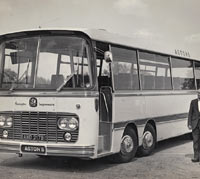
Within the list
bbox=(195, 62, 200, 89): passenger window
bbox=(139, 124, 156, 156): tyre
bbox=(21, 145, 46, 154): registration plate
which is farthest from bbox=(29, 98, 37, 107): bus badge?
bbox=(195, 62, 200, 89): passenger window

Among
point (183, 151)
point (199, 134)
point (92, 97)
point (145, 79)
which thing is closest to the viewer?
point (92, 97)

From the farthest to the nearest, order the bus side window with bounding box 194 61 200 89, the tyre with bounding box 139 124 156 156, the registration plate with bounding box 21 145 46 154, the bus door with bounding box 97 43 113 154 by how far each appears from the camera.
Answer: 1. the bus side window with bounding box 194 61 200 89
2. the tyre with bounding box 139 124 156 156
3. the bus door with bounding box 97 43 113 154
4. the registration plate with bounding box 21 145 46 154

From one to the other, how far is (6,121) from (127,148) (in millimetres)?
2897

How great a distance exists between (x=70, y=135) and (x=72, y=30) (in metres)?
2.16

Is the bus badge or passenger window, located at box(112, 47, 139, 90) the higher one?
passenger window, located at box(112, 47, 139, 90)

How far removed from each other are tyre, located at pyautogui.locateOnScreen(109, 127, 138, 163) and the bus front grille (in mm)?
1618

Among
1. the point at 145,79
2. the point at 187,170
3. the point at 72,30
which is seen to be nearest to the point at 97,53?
the point at 72,30

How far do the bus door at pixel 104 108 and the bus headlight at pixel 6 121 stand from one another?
1.96m

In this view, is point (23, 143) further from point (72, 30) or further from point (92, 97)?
point (72, 30)

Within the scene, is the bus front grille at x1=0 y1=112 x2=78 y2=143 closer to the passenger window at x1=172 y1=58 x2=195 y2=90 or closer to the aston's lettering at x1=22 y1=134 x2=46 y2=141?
the aston's lettering at x1=22 y1=134 x2=46 y2=141

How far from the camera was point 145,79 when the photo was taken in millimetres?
10961

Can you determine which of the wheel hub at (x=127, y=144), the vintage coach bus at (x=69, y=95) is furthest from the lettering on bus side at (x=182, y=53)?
the wheel hub at (x=127, y=144)

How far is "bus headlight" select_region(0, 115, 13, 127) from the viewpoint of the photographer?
9.01 m

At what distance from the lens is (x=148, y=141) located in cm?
1104
